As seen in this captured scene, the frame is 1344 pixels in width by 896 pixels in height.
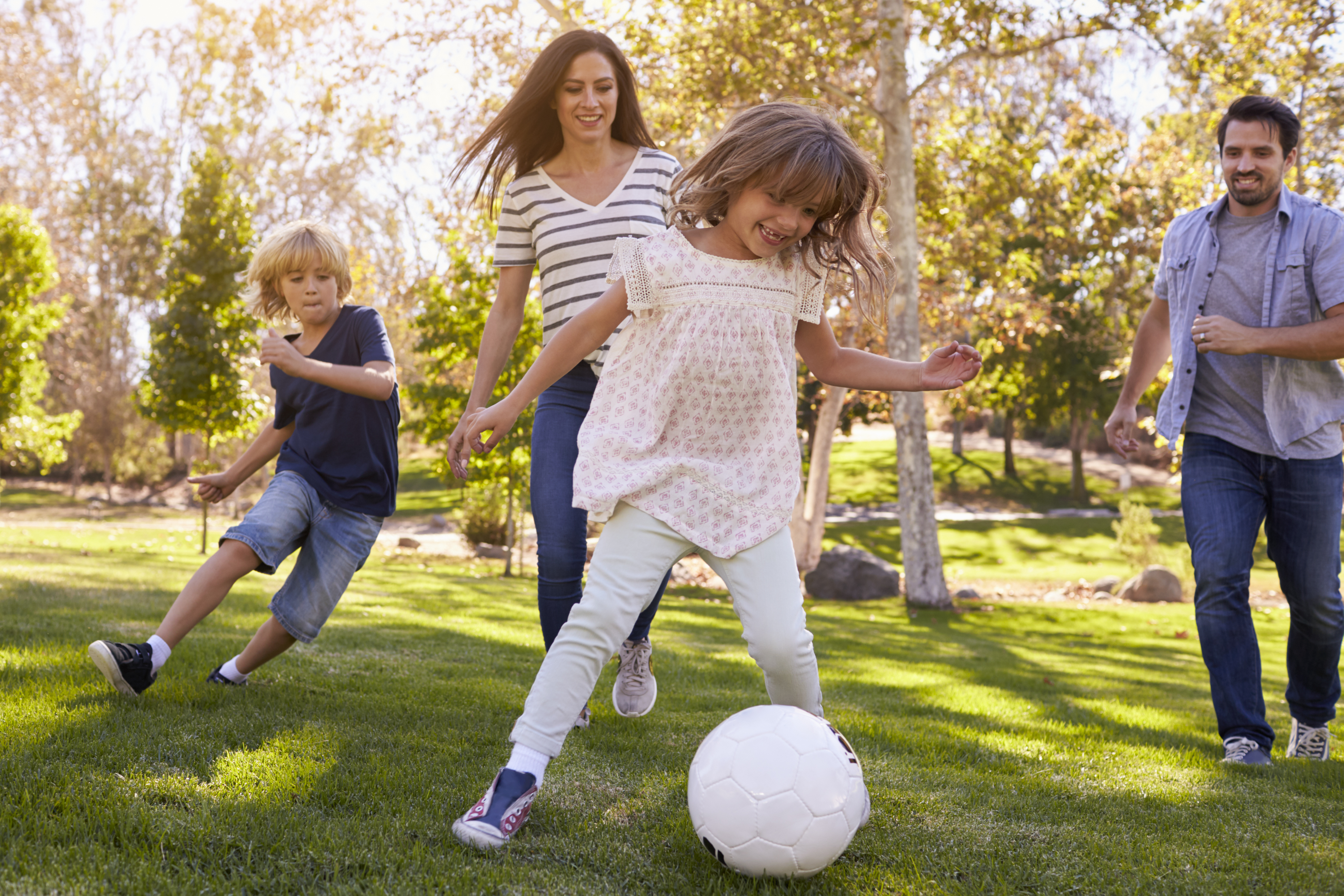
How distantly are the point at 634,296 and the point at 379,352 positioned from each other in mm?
1626

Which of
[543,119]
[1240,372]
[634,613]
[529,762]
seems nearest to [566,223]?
[543,119]

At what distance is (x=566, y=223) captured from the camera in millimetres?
3840

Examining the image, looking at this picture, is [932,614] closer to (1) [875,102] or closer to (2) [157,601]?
(1) [875,102]

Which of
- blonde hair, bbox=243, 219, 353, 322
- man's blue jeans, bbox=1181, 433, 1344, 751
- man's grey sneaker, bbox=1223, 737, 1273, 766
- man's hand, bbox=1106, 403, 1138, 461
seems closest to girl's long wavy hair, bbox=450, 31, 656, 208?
blonde hair, bbox=243, 219, 353, 322

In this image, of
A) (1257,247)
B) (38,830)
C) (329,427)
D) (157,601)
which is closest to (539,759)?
(38,830)

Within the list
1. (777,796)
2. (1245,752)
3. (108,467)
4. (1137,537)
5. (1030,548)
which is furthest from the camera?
(108,467)

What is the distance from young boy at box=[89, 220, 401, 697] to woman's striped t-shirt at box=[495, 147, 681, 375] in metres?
0.70

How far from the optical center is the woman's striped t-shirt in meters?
3.78

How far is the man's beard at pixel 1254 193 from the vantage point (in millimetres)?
4305


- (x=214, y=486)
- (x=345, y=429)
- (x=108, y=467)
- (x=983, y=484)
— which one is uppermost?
(x=345, y=429)

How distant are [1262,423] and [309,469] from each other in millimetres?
3940

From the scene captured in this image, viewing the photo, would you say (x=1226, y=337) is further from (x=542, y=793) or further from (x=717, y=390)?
(x=542, y=793)

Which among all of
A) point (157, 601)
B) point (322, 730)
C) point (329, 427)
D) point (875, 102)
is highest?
point (875, 102)

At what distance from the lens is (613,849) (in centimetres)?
268
